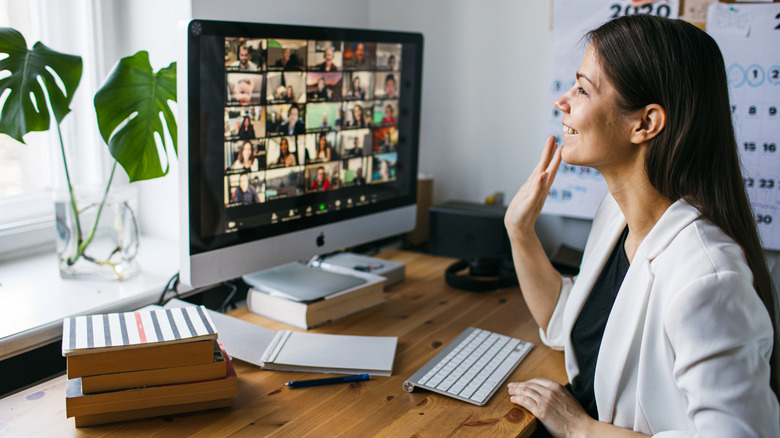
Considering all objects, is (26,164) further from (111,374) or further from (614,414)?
(614,414)

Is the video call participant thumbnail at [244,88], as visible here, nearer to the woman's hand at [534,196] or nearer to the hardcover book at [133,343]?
the hardcover book at [133,343]

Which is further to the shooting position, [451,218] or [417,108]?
[451,218]

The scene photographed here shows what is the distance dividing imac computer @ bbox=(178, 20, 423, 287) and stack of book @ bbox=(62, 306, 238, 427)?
23 centimetres

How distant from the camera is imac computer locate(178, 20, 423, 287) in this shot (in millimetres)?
1198

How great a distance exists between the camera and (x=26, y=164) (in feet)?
5.26

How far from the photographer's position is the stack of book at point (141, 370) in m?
0.95

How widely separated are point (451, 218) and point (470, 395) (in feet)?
2.84

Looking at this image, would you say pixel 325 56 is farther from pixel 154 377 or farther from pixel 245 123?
pixel 154 377

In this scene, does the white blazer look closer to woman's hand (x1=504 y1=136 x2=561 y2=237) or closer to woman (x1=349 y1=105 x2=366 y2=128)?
woman's hand (x1=504 y1=136 x2=561 y2=237)

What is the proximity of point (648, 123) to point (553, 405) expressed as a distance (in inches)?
19.0

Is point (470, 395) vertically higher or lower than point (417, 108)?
lower

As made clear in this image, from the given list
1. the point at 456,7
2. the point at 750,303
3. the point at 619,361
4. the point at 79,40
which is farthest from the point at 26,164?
the point at 750,303

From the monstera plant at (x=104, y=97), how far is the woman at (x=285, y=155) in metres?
0.23

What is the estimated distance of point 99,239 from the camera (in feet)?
4.85
